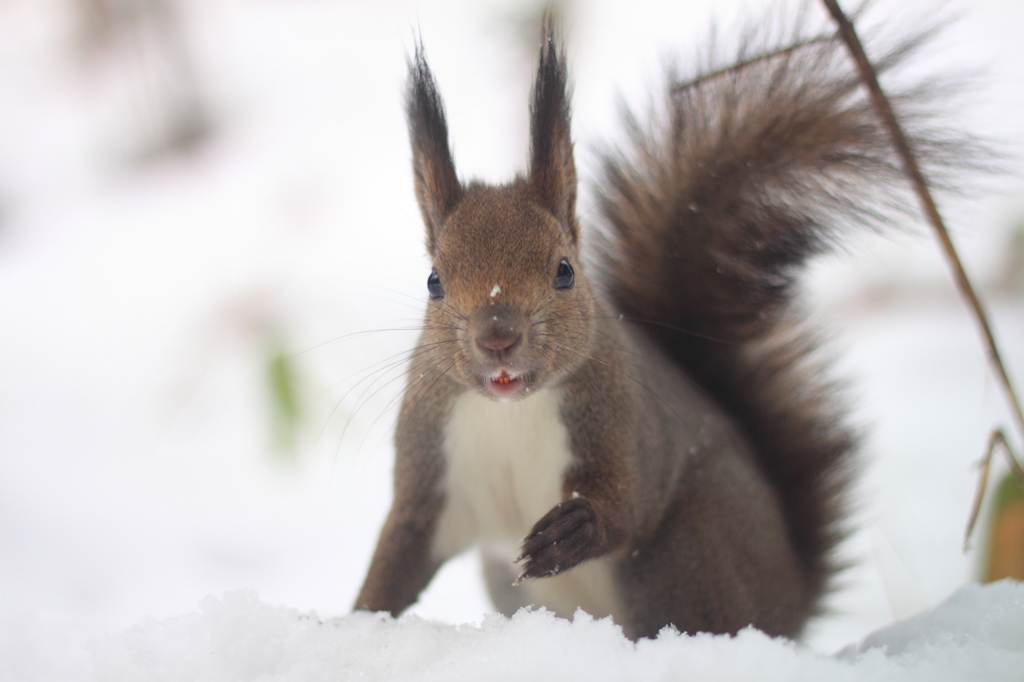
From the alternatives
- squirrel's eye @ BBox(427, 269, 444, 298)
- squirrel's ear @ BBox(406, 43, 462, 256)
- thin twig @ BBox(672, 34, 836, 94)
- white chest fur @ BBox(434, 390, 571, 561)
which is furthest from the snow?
thin twig @ BBox(672, 34, 836, 94)

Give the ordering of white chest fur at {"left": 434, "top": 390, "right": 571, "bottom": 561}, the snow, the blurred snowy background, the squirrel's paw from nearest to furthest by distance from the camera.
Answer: the snow, the squirrel's paw, white chest fur at {"left": 434, "top": 390, "right": 571, "bottom": 561}, the blurred snowy background

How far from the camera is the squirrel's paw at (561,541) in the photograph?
90 centimetres

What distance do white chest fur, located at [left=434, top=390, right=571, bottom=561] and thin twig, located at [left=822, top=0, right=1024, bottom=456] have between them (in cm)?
63

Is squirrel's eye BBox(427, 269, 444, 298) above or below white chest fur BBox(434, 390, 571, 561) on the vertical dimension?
above

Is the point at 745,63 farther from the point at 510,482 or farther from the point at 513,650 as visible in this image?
the point at 513,650

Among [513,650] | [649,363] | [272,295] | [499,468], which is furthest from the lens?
[272,295]

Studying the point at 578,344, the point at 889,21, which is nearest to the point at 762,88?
the point at 889,21

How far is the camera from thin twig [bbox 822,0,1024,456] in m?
1.08

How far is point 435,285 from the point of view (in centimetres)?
106

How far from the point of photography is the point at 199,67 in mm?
2051

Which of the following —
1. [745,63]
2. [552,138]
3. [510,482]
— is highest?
[745,63]

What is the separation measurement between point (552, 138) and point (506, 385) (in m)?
0.39

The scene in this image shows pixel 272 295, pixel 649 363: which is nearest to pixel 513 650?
pixel 649 363

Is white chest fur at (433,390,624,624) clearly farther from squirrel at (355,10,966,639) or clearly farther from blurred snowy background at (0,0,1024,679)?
blurred snowy background at (0,0,1024,679)
